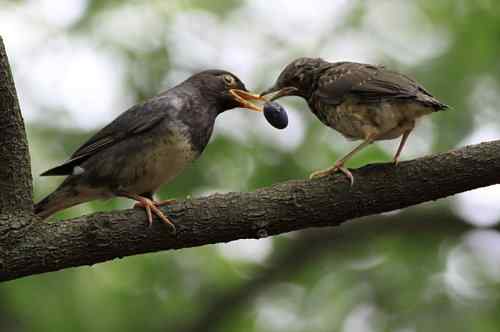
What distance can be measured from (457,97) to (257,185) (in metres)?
2.21

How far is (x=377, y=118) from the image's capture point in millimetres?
5742

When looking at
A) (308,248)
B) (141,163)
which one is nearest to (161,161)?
(141,163)

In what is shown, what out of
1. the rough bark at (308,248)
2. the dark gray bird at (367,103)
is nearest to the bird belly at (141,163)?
the dark gray bird at (367,103)

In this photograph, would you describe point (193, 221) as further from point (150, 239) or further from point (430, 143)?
point (430, 143)

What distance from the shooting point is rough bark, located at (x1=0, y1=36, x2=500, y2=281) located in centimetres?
514

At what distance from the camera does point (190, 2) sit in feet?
31.2

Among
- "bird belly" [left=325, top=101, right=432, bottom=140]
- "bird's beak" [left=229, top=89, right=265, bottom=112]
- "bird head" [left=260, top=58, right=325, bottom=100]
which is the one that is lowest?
"bird belly" [left=325, top=101, right=432, bottom=140]

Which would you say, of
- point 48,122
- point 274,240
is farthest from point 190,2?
point 274,240

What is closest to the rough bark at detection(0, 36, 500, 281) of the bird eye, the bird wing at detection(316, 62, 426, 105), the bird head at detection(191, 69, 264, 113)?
the bird wing at detection(316, 62, 426, 105)

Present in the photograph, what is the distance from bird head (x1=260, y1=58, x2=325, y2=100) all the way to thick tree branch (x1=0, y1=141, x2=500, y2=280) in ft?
4.61

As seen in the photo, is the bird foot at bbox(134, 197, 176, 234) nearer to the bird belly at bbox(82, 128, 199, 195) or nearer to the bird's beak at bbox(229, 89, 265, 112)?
the bird belly at bbox(82, 128, 199, 195)

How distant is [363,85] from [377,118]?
282 millimetres

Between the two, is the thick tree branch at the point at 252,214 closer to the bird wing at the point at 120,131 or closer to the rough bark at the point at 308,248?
the bird wing at the point at 120,131

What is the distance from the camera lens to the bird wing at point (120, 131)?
6184 mm
